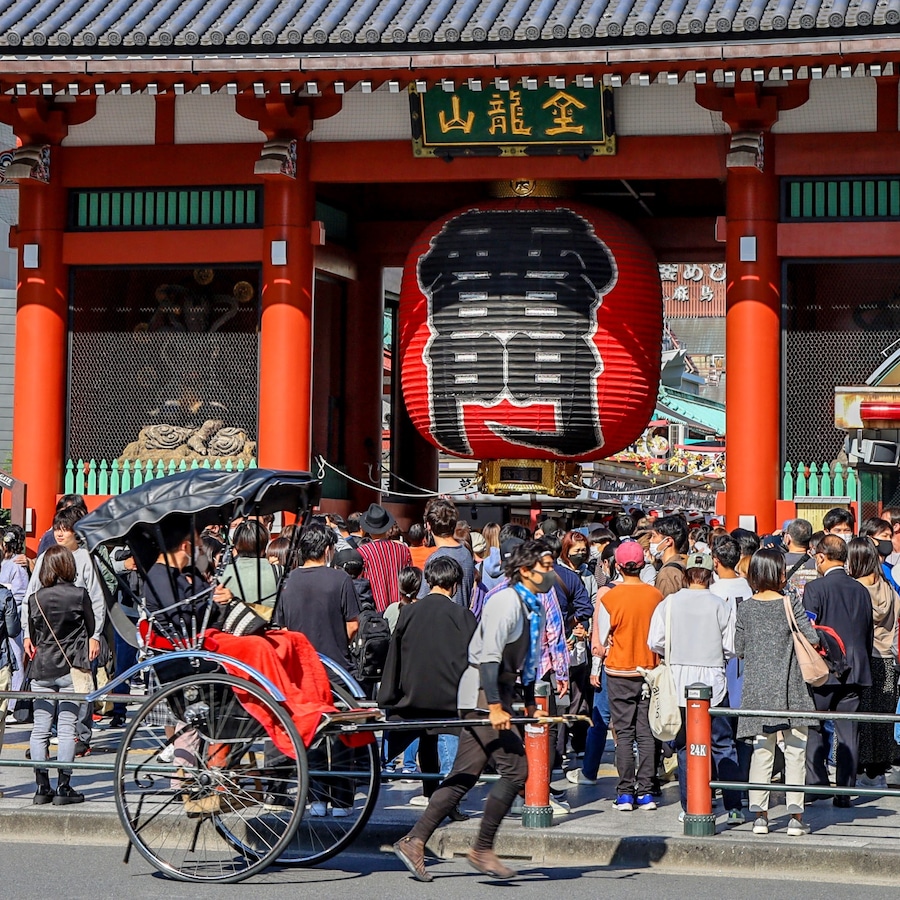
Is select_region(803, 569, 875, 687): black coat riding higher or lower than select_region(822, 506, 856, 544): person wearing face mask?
lower

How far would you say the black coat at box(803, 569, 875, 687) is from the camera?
377 inches

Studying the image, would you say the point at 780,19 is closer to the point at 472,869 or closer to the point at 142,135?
the point at 142,135

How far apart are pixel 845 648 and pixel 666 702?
1176 millimetres

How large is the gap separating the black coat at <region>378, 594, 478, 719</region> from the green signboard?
897cm

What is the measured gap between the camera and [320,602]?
382 inches

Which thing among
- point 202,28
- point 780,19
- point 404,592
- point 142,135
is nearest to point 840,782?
point 404,592

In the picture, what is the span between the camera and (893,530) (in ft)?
37.4

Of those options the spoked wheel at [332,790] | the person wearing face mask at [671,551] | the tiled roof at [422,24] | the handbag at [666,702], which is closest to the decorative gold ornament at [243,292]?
the tiled roof at [422,24]

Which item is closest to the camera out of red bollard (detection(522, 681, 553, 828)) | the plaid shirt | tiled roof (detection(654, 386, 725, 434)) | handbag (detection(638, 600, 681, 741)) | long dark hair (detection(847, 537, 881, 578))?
red bollard (detection(522, 681, 553, 828))

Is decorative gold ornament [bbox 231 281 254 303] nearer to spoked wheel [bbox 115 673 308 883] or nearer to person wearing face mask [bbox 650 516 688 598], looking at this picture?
person wearing face mask [bbox 650 516 688 598]

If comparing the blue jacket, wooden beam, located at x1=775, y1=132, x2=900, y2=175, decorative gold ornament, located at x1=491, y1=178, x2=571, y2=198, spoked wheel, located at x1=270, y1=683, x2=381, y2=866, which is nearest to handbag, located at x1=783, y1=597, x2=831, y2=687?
spoked wheel, located at x1=270, y1=683, x2=381, y2=866

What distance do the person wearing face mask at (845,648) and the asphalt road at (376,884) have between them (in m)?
1.54

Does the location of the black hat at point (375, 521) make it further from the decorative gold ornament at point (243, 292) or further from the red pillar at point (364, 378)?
the red pillar at point (364, 378)

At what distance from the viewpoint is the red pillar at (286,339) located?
1708 centimetres
